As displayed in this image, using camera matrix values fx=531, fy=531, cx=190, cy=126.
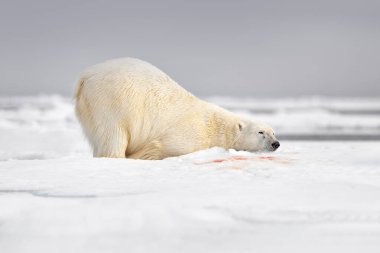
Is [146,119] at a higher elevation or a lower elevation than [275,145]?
higher

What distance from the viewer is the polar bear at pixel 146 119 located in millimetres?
4898

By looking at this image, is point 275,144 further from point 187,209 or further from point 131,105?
point 187,209

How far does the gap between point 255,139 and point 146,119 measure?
1124mm

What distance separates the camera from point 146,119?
5.00 metres

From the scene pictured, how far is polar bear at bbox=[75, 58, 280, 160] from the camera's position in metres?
4.90

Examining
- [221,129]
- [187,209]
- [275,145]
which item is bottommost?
[275,145]

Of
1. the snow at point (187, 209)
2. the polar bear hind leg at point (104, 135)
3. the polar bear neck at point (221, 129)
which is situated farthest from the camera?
the polar bear neck at point (221, 129)

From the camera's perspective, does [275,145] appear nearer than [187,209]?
No

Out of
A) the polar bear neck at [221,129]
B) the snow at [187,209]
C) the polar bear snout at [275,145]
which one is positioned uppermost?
the snow at [187,209]

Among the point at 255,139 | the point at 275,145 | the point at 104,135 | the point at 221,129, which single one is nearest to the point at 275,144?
the point at 275,145

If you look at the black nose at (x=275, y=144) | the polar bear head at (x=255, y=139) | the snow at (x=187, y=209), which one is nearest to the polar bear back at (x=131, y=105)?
the polar bear head at (x=255, y=139)

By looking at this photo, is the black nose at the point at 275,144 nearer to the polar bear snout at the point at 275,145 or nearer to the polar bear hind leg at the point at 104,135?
the polar bear snout at the point at 275,145

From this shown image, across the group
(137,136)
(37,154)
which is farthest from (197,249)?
(37,154)

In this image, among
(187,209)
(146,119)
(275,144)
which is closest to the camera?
(187,209)
